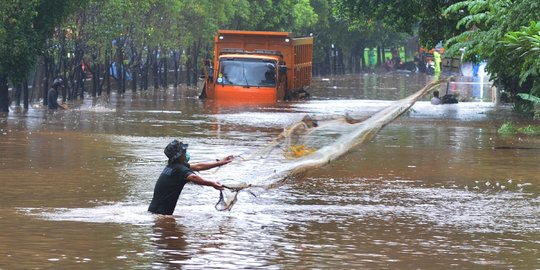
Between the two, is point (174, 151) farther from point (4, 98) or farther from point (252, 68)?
point (252, 68)

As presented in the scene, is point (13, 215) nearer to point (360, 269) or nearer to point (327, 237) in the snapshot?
point (327, 237)

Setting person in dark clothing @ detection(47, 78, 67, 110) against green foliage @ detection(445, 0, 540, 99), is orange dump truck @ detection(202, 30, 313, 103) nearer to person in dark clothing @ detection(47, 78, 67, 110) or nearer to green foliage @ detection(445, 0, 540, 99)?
person in dark clothing @ detection(47, 78, 67, 110)

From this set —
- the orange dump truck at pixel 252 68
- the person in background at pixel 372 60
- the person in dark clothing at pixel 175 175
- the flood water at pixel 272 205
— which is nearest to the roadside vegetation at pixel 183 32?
the flood water at pixel 272 205

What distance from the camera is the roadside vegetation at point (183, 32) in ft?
91.4

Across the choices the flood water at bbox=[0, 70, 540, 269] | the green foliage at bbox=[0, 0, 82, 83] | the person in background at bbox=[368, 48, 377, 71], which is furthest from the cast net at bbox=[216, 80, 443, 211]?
the person in background at bbox=[368, 48, 377, 71]

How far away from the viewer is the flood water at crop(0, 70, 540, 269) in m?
12.7

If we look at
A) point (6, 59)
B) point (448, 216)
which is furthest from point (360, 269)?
point (6, 59)

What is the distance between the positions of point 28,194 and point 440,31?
23692 mm

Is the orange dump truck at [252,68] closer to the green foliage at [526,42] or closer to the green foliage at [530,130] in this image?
the green foliage at [530,130]

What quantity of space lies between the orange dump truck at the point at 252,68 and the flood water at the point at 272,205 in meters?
13.2

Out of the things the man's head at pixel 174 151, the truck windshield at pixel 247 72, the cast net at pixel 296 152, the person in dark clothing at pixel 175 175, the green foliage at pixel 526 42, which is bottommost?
the cast net at pixel 296 152

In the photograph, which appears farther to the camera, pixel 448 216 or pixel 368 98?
pixel 368 98

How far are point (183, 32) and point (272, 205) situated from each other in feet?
148

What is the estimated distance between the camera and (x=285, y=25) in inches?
3049
